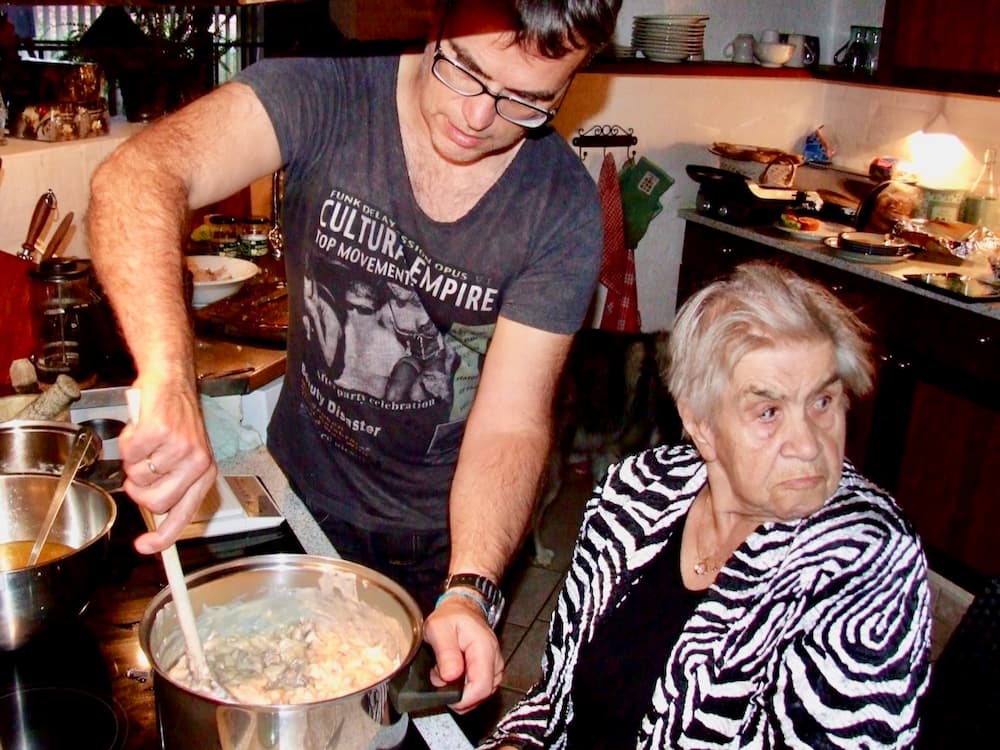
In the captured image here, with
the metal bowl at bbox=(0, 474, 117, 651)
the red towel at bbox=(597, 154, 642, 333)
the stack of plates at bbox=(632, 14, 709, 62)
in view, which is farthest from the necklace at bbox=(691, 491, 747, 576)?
the stack of plates at bbox=(632, 14, 709, 62)

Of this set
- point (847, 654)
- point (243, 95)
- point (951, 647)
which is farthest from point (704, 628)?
point (243, 95)

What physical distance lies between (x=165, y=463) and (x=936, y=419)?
344 centimetres

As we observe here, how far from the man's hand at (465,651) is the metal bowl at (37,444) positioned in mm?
757

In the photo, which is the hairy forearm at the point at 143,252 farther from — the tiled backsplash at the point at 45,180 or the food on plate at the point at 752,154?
the food on plate at the point at 752,154

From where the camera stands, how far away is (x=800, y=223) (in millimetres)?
4512

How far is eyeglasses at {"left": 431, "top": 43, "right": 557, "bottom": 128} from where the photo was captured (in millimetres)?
1515

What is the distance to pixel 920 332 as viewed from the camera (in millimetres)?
3799

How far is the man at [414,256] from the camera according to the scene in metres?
1.39

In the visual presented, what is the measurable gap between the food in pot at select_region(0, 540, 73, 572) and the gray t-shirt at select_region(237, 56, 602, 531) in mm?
614

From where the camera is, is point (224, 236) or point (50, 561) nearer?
point (50, 561)

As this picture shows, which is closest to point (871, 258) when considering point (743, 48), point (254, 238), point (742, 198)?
point (742, 198)

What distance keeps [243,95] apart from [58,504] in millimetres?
688

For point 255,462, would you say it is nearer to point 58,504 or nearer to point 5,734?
point 58,504

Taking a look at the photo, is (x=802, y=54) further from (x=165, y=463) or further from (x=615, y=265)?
(x=165, y=463)
